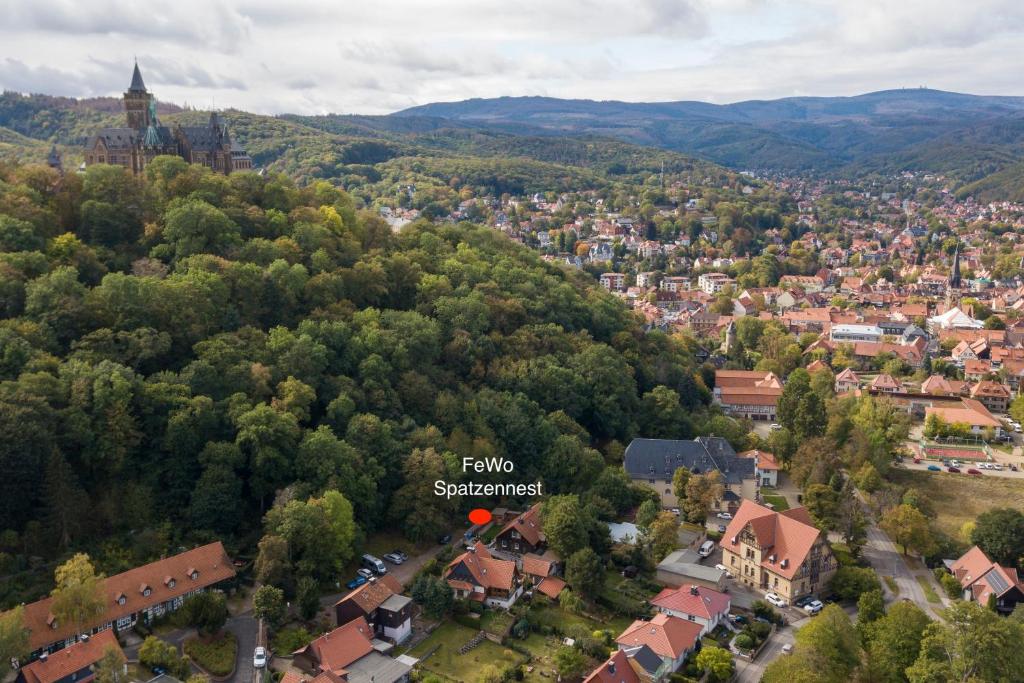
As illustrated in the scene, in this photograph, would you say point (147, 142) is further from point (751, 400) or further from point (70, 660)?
point (751, 400)

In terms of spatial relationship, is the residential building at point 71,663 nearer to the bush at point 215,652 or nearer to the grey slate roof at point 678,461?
the bush at point 215,652

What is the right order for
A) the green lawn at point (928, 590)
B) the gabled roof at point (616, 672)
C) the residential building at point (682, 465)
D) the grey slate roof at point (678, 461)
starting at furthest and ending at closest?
the grey slate roof at point (678, 461) → the residential building at point (682, 465) → the green lawn at point (928, 590) → the gabled roof at point (616, 672)

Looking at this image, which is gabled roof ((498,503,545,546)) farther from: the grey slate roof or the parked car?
the parked car

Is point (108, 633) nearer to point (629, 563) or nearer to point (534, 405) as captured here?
point (629, 563)

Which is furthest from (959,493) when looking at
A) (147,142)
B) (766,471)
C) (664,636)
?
(147,142)

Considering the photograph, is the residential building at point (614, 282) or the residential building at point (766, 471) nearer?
the residential building at point (766, 471)

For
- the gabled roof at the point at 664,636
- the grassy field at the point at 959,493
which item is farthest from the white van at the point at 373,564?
the grassy field at the point at 959,493

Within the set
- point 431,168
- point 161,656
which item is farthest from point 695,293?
point 161,656
